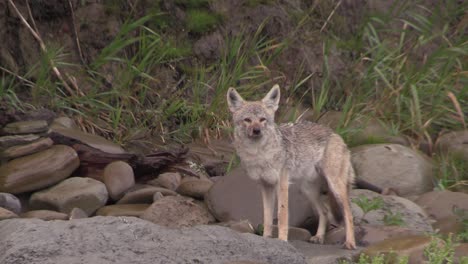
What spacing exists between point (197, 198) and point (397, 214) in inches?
83.4

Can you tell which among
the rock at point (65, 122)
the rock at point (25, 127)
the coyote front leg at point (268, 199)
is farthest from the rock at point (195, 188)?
the rock at point (65, 122)

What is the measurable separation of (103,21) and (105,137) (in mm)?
1957

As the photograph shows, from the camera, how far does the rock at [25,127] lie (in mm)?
9797

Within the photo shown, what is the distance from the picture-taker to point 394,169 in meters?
10.8

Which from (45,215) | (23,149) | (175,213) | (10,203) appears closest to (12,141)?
(23,149)

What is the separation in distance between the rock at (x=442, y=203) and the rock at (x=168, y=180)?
8.73 feet

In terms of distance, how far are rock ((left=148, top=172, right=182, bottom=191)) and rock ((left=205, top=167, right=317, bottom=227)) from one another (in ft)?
3.18

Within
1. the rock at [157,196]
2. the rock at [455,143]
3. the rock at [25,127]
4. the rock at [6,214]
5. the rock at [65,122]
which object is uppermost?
the rock at [25,127]

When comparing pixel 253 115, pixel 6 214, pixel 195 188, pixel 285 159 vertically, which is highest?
pixel 253 115

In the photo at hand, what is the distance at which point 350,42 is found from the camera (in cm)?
1382

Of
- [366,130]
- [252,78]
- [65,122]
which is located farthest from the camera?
[252,78]

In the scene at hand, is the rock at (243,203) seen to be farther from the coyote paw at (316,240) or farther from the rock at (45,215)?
the rock at (45,215)

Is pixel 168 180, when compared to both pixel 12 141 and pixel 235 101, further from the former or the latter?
pixel 235 101

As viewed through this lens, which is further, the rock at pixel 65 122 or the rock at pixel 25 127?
the rock at pixel 65 122
